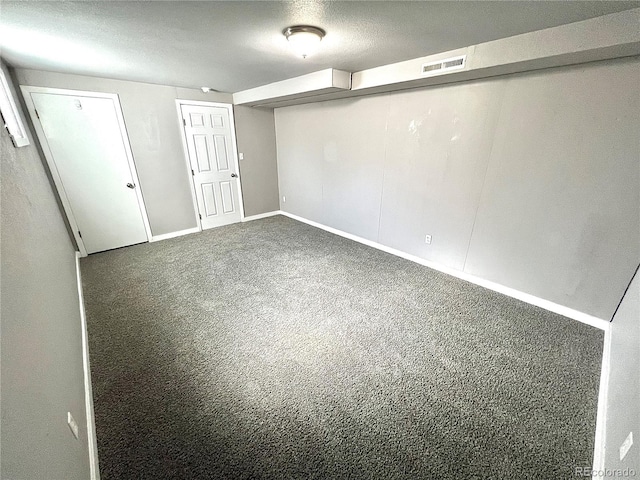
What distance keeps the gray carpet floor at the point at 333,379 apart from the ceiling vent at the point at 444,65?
2.18 m

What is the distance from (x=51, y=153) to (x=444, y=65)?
4611 millimetres

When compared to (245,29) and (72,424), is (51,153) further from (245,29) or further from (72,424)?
(72,424)

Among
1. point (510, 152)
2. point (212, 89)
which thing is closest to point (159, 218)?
point (212, 89)

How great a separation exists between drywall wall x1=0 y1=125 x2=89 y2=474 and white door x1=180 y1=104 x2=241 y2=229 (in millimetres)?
3029

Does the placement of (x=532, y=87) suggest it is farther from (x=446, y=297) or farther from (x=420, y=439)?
(x=420, y=439)

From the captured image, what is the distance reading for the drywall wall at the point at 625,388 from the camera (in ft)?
3.78

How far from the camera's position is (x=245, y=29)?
1.93m

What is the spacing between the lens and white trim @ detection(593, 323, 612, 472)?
4.48 feet

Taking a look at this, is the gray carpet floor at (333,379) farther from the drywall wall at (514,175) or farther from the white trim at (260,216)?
the white trim at (260,216)

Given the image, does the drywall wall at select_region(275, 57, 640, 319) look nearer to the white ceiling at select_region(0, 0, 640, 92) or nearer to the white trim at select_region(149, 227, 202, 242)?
the white ceiling at select_region(0, 0, 640, 92)

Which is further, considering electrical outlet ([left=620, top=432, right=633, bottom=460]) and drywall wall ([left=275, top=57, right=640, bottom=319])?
drywall wall ([left=275, top=57, right=640, bottom=319])

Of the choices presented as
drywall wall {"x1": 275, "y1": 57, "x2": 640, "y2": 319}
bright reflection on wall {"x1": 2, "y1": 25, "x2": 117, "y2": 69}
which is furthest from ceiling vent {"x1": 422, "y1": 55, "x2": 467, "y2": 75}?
bright reflection on wall {"x1": 2, "y1": 25, "x2": 117, "y2": 69}

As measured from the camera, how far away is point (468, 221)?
3.02 m

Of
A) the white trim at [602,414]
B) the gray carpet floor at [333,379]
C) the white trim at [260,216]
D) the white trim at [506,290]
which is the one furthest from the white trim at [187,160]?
the white trim at [602,414]
